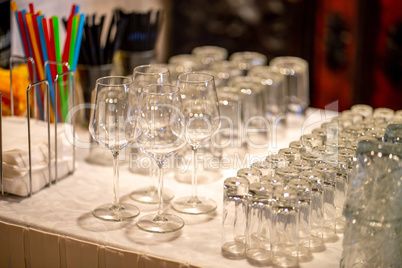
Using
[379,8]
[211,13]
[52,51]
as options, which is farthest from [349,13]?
[52,51]

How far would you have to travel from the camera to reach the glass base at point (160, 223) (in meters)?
1.26

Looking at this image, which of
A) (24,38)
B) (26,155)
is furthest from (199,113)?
(24,38)

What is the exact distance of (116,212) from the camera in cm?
133

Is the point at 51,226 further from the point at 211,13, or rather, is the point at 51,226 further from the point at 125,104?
the point at 211,13

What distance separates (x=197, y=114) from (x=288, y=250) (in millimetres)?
353

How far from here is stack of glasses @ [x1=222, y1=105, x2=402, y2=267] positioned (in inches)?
43.8

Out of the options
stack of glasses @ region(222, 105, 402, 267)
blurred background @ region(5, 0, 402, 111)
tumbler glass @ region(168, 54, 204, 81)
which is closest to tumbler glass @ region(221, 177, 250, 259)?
stack of glasses @ region(222, 105, 402, 267)

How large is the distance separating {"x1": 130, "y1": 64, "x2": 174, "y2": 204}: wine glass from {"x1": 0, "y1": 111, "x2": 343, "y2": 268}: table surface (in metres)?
0.02

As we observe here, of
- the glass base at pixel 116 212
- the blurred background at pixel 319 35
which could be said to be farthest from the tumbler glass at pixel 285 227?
the blurred background at pixel 319 35

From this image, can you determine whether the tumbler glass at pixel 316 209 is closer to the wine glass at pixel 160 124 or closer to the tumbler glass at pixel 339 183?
the tumbler glass at pixel 339 183

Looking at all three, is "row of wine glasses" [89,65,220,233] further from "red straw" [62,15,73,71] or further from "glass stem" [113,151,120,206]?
"red straw" [62,15,73,71]

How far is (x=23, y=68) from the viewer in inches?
67.2

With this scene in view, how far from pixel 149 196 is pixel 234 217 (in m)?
0.32

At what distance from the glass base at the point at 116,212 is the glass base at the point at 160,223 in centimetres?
4
